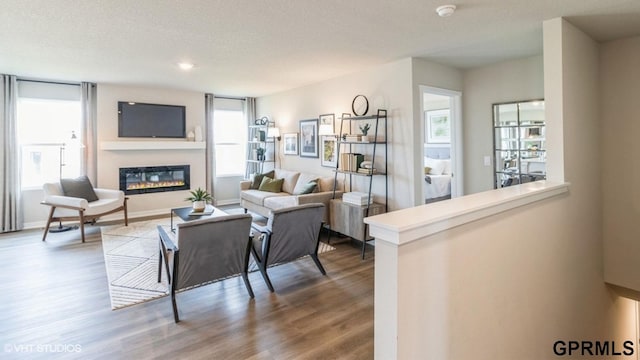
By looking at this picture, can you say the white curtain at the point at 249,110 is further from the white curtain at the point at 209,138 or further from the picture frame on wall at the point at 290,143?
the picture frame on wall at the point at 290,143

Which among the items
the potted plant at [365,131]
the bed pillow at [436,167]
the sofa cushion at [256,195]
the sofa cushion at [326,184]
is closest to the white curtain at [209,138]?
the sofa cushion at [256,195]

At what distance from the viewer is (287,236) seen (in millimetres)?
3232

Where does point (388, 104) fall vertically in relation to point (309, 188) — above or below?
above

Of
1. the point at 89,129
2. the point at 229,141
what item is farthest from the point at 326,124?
the point at 89,129

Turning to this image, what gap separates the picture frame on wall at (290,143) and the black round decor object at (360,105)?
1.82 meters

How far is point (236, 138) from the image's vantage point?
783 cm

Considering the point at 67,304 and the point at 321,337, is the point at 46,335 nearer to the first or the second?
the point at 67,304

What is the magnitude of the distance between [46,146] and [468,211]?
694 centimetres

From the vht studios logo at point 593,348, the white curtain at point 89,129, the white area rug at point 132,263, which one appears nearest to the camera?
the vht studios logo at point 593,348

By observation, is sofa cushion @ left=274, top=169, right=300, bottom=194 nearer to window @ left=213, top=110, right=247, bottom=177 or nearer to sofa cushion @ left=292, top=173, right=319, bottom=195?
sofa cushion @ left=292, top=173, right=319, bottom=195

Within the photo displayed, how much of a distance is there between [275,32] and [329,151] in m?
2.70

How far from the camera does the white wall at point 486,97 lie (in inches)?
164

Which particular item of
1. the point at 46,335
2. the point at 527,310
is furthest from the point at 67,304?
the point at 527,310

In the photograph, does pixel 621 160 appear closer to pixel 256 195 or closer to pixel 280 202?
pixel 280 202
